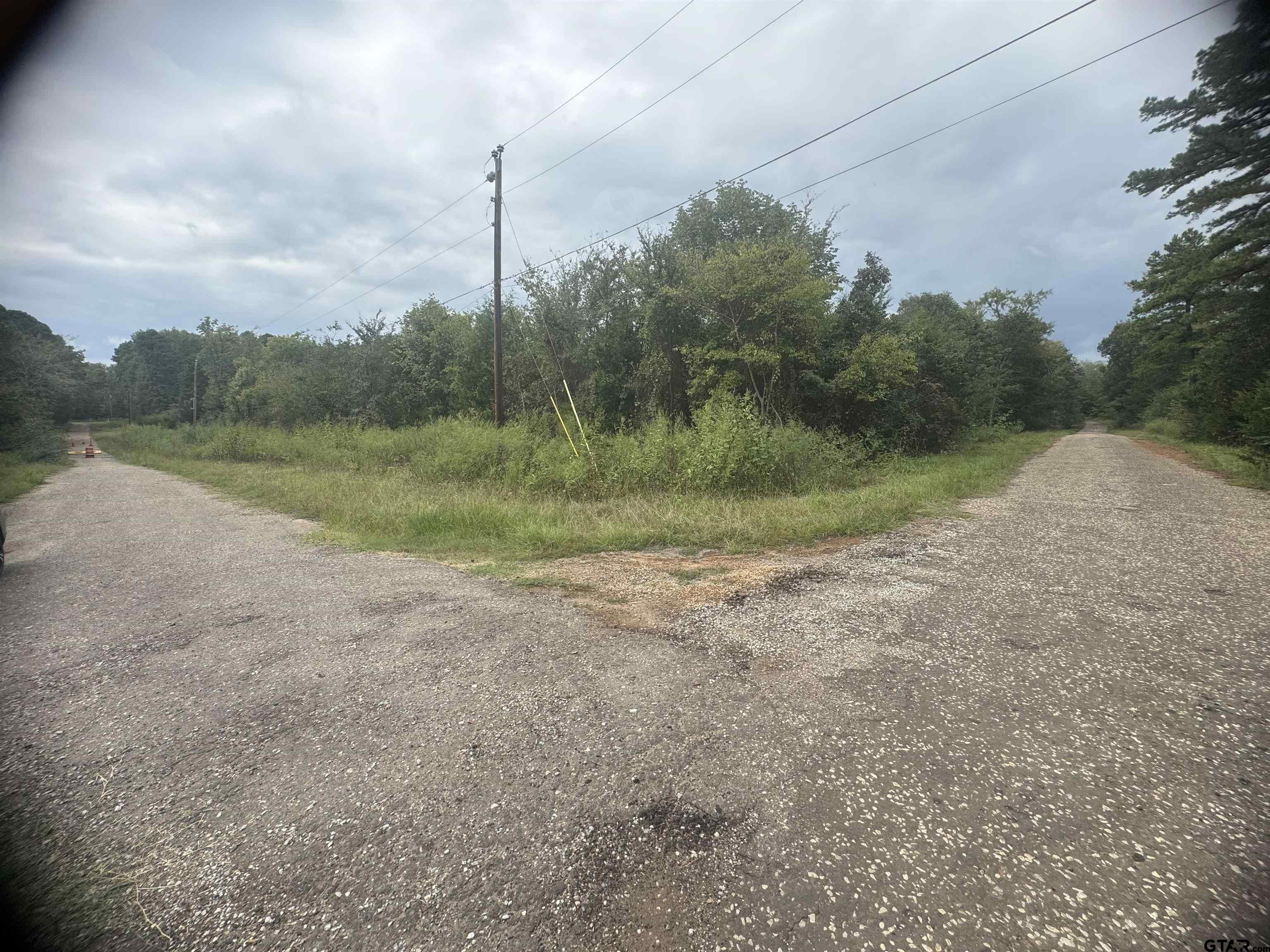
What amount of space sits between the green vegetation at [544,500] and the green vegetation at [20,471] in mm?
2922

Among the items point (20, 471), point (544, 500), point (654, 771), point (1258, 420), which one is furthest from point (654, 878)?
point (1258, 420)

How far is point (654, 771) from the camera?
2.15m

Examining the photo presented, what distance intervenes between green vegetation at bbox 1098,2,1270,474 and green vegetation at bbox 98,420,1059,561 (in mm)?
5438

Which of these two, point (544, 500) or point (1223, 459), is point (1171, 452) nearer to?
point (1223, 459)

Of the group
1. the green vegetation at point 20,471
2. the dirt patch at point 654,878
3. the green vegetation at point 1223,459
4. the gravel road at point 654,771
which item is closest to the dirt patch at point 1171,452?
the green vegetation at point 1223,459

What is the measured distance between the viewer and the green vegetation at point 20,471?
5.25 meters

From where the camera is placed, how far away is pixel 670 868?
1688 mm

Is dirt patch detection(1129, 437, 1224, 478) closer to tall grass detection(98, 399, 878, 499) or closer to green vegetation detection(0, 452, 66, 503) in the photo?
tall grass detection(98, 399, 878, 499)

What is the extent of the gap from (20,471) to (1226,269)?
2379cm

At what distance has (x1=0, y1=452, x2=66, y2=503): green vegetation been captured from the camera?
5246mm

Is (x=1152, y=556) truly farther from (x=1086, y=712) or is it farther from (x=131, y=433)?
(x=131, y=433)

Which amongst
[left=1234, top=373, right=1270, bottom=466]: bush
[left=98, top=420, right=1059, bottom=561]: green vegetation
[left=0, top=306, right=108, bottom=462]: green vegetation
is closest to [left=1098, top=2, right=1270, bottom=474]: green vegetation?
[left=1234, top=373, right=1270, bottom=466]: bush

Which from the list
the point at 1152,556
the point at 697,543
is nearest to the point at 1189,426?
the point at 1152,556

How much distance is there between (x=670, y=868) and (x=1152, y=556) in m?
6.00
